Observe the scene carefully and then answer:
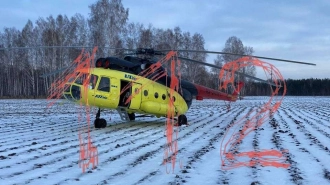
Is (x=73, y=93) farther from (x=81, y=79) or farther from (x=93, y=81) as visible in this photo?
(x=93, y=81)

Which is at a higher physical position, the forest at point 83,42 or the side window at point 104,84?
the forest at point 83,42

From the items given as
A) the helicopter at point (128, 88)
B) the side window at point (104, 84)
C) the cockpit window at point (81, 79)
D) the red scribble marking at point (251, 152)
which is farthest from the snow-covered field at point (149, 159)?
the cockpit window at point (81, 79)

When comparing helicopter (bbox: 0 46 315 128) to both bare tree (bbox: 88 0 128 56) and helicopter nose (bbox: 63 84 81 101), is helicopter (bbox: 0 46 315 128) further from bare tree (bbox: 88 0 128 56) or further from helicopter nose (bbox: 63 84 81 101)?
bare tree (bbox: 88 0 128 56)

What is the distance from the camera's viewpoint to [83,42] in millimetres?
35500

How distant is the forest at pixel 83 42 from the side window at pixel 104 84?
17.1 metres

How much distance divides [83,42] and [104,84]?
88.9ft

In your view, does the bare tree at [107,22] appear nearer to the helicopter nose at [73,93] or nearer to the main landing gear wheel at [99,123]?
the main landing gear wheel at [99,123]

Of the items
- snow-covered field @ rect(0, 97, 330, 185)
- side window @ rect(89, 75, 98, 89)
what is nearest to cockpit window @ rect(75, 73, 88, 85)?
side window @ rect(89, 75, 98, 89)

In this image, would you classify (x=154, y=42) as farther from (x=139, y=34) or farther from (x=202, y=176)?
(x=202, y=176)

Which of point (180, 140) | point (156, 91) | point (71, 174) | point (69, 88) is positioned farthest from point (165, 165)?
point (156, 91)

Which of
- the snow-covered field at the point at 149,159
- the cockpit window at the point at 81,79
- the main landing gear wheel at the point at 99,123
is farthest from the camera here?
the main landing gear wheel at the point at 99,123

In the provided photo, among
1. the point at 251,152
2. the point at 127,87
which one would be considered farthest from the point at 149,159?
the point at 127,87

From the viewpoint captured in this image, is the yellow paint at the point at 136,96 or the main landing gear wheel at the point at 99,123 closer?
the yellow paint at the point at 136,96

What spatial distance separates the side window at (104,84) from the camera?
974cm
